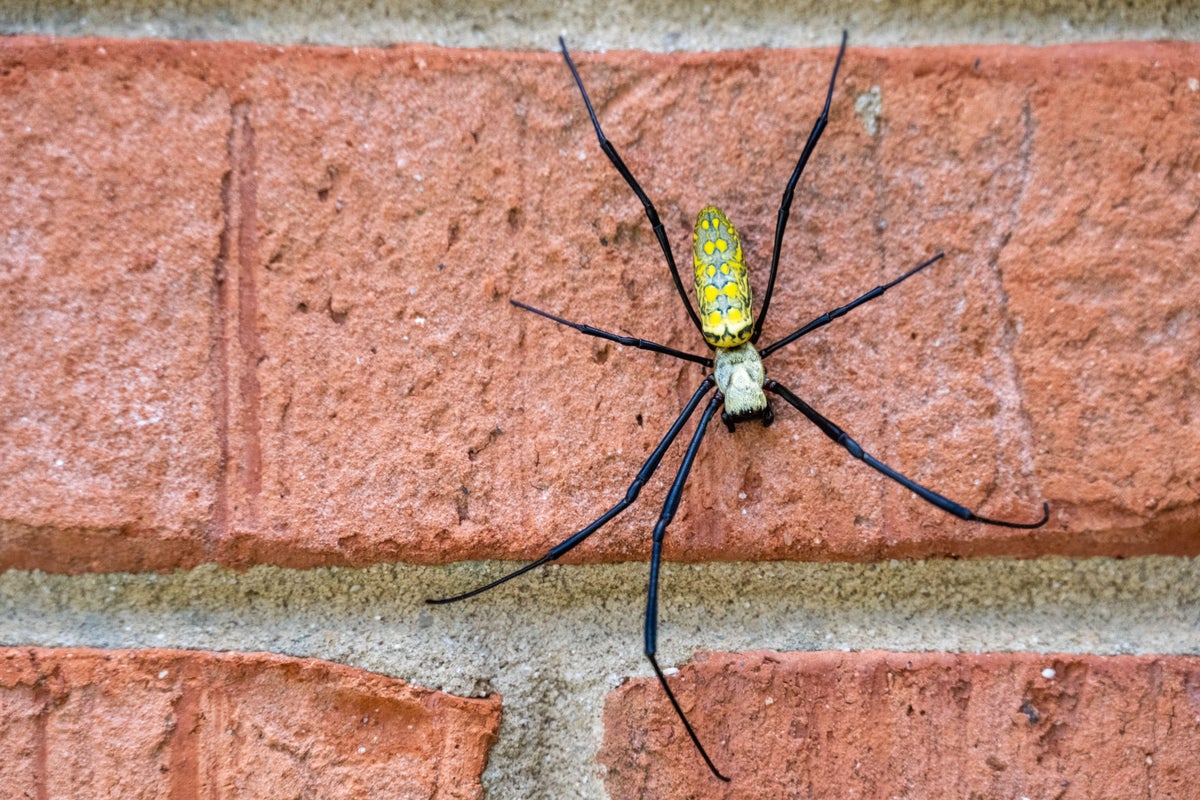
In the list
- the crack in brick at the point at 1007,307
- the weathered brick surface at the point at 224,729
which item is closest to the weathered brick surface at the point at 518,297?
the crack in brick at the point at 1007,307

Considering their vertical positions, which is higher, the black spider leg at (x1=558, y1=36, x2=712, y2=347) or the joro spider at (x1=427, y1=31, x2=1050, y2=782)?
the black spider leg at (x1=558, y1=36, x2=712, y2=347)

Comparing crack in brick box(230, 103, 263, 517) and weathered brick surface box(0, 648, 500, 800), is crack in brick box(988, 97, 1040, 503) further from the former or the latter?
crack in brick box(230, 103, 263, 517)

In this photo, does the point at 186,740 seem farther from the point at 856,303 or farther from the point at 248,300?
the point at 856,303

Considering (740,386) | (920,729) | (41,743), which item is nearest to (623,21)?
(740,386)

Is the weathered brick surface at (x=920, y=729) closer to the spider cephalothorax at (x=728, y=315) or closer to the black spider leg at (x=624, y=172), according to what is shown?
the spider cephalothorax at (x=728, y=315)

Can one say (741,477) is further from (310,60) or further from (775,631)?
(310,60)

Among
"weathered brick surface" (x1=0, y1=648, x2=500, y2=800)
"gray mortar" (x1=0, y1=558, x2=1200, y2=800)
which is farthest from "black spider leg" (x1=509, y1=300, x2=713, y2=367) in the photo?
"weathered brick surface" (x1=0, y1=648, x2=500, y2=800)
